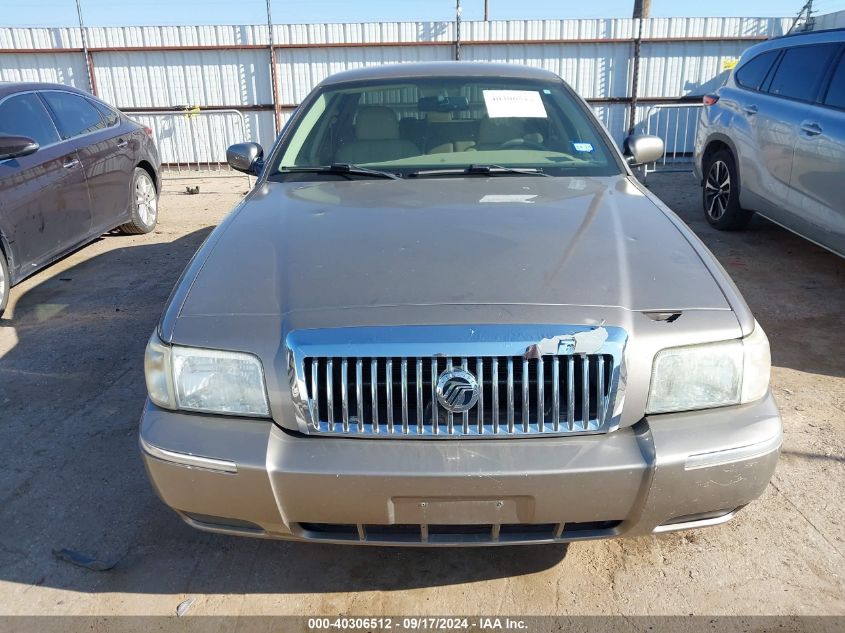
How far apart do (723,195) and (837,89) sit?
1.81 m

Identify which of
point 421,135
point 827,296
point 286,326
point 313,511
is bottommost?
point 827,296

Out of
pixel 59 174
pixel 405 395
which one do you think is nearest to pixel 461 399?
pixel 405 395

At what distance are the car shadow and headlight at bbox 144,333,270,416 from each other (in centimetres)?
75

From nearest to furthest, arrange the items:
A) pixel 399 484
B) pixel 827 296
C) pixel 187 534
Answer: pixel 399 484 → pixel 187 534 → pixel 827 296

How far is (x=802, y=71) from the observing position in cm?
538

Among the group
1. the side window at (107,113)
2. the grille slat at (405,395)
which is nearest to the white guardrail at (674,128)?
the side window at (107,113)

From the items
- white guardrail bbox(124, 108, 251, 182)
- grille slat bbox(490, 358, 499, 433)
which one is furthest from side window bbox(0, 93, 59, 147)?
white guardrail bbox(124, 108, 251, 182)

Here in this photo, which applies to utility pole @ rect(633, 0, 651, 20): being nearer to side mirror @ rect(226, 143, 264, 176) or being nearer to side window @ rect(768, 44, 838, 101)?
side window @ rect(768, 44, 838, 101)

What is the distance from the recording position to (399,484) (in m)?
1.84

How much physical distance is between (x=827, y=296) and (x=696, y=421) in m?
3.88

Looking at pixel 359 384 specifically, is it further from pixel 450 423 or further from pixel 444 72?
pixel 444 72

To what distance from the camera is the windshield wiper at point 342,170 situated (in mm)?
3189

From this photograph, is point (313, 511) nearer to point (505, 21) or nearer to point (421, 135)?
point (421, 135)

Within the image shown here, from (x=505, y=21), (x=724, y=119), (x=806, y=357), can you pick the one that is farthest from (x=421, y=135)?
(x=505, y=21)
